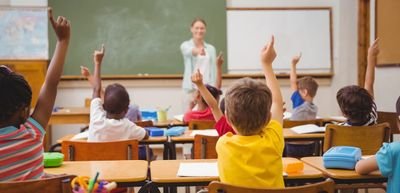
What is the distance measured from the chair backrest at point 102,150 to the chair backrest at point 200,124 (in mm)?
1115

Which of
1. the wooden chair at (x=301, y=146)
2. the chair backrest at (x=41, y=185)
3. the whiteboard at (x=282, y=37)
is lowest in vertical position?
the wooden chair at (x=301, y=146)

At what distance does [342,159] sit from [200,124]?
1809 millimetres

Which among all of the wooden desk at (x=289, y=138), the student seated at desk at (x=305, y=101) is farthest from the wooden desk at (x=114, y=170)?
the student seated at desk at (x=305, y=101)

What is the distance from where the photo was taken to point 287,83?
7.29 m

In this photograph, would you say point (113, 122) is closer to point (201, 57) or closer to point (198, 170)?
point (198, 170)

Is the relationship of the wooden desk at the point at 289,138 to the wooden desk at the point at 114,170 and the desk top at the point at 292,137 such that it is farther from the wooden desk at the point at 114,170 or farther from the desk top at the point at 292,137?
the wooden desk at the point at 114,170

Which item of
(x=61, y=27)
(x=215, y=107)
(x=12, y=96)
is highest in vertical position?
(x=61, y=27)

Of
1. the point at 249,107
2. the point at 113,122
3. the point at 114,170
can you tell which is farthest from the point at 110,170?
the point at 113,122

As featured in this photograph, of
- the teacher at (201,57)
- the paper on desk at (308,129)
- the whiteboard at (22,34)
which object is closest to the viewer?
the paper on desk at (308,129)

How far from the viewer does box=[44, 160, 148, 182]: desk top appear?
202 cm

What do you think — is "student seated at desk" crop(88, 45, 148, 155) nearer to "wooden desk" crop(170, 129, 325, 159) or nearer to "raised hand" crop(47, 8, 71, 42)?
"wooden desk" crop(170, 129, 325, 159)

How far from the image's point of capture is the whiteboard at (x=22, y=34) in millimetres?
6695

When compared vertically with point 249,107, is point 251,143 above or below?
below

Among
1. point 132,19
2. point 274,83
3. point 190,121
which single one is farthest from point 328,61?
point 274,83
